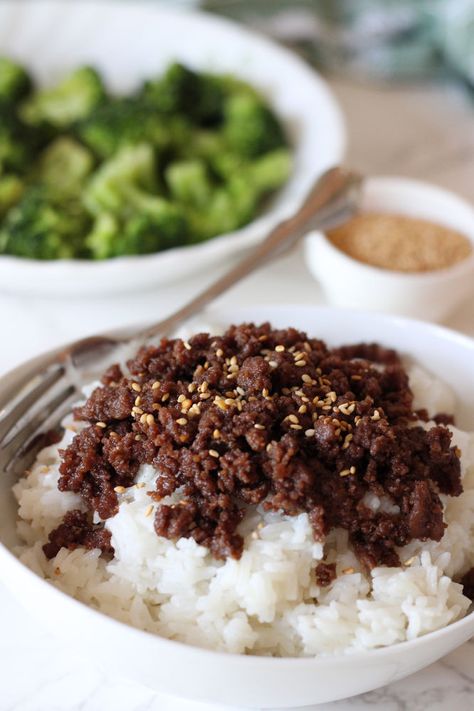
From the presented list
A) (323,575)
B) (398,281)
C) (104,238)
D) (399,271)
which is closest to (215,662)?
(323,575)

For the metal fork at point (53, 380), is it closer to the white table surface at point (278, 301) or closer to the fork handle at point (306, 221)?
the fork handle at point (306, 221)

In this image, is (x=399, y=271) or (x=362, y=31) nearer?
(x=399, y=271)

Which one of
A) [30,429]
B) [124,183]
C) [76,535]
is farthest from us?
[124,183]

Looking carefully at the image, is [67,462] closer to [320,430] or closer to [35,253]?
[320,430]

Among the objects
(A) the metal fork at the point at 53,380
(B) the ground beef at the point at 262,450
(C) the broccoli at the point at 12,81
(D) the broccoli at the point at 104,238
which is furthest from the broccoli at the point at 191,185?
(B) the ground beef at the point at 262,450

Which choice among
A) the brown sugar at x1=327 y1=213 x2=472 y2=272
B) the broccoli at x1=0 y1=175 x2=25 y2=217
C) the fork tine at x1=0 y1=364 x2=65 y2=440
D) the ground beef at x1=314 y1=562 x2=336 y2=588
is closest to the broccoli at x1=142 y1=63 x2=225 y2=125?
the broccoli at x1=0 y1=175 x2=25 y2=217

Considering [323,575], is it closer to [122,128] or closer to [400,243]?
[400,243]

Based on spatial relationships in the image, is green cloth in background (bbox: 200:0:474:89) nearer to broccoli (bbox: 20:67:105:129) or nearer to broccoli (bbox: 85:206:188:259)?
broccoli (bbox: 20:67:105:129)
